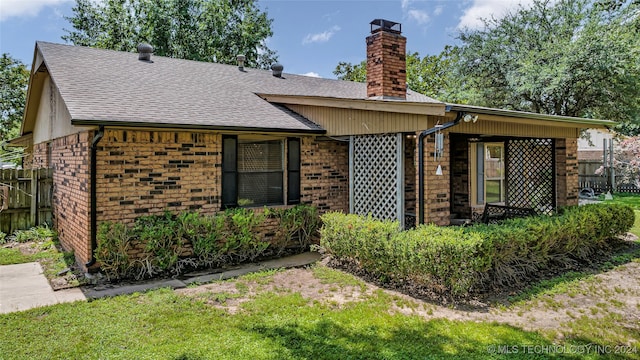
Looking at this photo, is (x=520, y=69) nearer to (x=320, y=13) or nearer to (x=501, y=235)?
(x=320, y=13)

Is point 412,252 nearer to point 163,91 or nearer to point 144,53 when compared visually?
point 163,91

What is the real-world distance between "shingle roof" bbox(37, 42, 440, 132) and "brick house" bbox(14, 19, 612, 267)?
0.15ft

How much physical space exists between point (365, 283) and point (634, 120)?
1850cm

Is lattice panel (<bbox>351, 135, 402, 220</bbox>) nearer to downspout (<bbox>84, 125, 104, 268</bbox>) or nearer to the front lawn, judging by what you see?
the front lawn

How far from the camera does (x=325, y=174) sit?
874 centimetres

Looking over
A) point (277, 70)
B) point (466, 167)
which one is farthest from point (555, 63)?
point (277, 70)

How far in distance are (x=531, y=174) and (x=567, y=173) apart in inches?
41.4

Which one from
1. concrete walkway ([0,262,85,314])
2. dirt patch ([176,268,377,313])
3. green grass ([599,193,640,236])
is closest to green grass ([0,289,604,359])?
dirt patch ([176,268,377,313])

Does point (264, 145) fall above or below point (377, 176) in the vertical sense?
above

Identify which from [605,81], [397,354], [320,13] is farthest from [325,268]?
[605,81]

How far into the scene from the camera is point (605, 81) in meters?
17.3

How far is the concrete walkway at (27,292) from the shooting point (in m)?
5.25

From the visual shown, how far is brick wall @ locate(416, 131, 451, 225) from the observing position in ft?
21.5

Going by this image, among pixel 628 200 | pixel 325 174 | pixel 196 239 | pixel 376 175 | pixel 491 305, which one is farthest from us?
→ pixel 628 200
